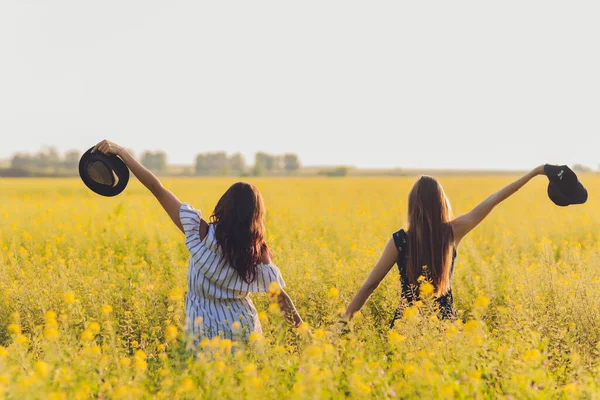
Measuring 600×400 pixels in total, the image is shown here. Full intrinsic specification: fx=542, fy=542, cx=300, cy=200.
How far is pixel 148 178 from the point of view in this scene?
356 centimetres

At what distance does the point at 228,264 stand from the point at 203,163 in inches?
3113

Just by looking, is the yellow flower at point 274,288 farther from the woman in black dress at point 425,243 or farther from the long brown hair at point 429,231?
the long brown hair at point 429,231

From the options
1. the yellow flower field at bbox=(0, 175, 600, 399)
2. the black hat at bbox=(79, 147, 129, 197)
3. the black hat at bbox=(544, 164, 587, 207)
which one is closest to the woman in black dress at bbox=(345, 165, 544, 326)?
the yellow flower field at bbox=(0, 175, 600, 399)

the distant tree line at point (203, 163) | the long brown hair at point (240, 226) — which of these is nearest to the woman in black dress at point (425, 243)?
the long brown hair at point (240, 226)

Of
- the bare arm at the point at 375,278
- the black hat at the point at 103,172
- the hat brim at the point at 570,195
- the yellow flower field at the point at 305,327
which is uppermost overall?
the black hat at the point at 103,172

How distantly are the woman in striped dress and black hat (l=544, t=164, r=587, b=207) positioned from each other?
2059 mm

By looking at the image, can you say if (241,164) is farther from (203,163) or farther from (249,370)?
(249,370)

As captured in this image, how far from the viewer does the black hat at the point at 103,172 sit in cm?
360

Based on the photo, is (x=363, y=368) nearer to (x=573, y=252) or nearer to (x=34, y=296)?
(x=34, y=296)

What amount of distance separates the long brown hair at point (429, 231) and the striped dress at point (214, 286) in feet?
3.02

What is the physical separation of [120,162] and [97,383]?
1546 mm

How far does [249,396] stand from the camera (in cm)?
236

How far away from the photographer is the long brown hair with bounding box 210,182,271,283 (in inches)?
128

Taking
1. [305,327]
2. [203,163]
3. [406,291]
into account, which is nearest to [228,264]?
[305,327]
